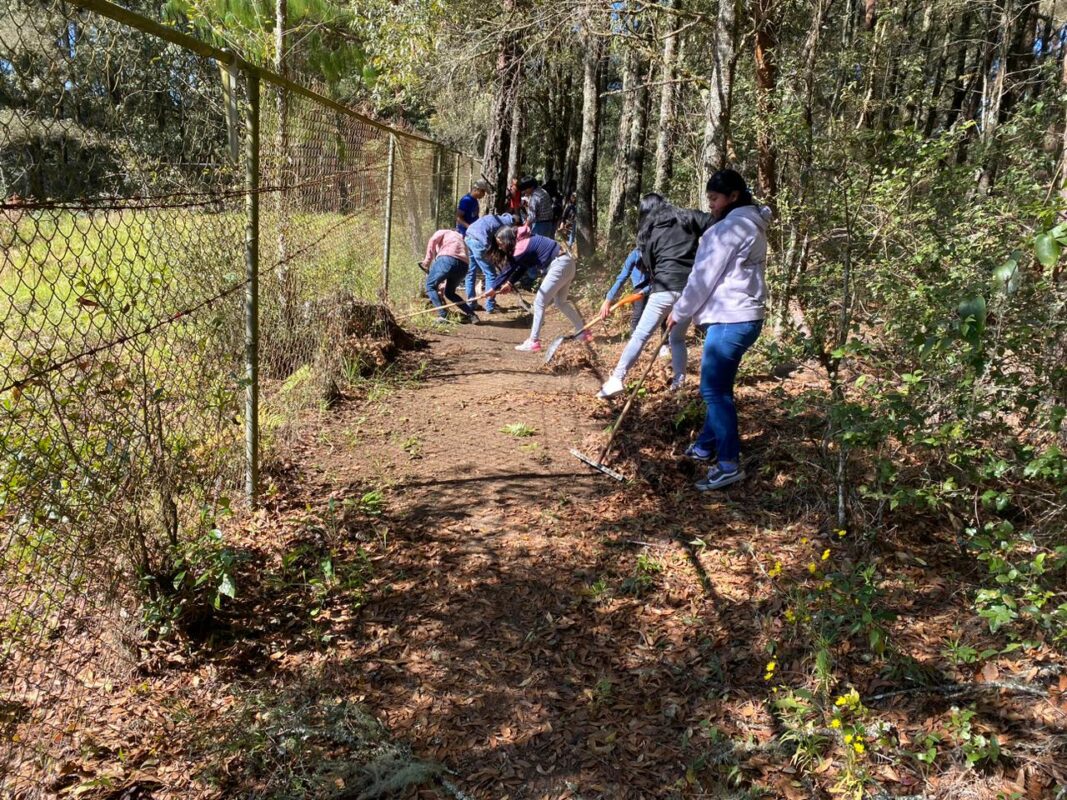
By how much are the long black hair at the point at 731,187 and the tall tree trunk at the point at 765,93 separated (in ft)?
7.01

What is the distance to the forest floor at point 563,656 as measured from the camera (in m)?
2.44

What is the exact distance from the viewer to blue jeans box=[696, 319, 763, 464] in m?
4.20

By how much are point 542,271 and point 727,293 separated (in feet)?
15.5

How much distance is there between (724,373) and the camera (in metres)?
4.24

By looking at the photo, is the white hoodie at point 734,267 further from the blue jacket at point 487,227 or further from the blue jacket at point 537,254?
the blue jacket at point 487,227

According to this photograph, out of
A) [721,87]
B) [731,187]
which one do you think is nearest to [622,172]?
[721,87]

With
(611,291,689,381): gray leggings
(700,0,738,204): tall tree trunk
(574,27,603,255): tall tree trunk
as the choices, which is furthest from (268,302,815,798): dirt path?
(574,27,603,255): tall tree trunk

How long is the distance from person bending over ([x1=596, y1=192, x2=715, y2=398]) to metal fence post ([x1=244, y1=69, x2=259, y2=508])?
3000 mm

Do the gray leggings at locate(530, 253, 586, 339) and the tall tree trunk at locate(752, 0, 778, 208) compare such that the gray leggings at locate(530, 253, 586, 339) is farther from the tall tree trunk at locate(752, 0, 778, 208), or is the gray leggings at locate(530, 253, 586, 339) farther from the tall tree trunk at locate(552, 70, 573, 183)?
the tall tree trunk at locate(552, 70, 573, 183)

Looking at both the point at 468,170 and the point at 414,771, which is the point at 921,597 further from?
the point at 468,170

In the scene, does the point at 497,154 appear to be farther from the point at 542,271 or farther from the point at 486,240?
the point at 542,271

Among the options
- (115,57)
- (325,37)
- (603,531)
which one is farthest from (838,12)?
(115,57)

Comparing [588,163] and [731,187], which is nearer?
[731,187]

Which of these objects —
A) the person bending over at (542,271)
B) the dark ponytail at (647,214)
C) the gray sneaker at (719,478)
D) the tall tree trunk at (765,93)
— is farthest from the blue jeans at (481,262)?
the gray sneaker at (719,478)
